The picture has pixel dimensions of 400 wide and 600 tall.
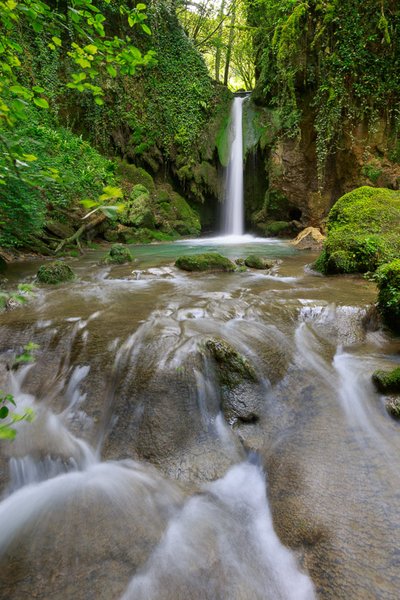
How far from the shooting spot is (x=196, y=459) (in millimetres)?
2607

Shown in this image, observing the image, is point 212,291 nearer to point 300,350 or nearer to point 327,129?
point 300,350

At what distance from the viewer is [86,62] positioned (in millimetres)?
1560

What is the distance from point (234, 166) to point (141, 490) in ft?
49.8

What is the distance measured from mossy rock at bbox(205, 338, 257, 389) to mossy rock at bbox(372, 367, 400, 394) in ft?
3.52

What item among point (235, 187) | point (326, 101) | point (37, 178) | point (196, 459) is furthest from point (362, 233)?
point (235, 187)

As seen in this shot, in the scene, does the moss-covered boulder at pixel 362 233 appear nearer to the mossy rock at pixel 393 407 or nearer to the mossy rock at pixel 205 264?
the mossy rock at pixel 205 264

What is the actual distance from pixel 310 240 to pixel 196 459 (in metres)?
9.42

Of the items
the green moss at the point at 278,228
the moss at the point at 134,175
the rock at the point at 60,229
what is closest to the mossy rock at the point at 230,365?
the rock at the point at 60,229

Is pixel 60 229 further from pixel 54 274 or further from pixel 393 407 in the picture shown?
pixel 393 407

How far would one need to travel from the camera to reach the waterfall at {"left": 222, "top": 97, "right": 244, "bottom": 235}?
15.4 m

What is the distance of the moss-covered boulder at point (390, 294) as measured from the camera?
147 inches

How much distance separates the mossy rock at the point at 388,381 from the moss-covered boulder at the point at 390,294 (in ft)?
3.51

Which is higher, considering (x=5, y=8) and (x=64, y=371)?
(x=5, y=8)

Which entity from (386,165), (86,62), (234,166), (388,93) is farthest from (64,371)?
(234,166)
